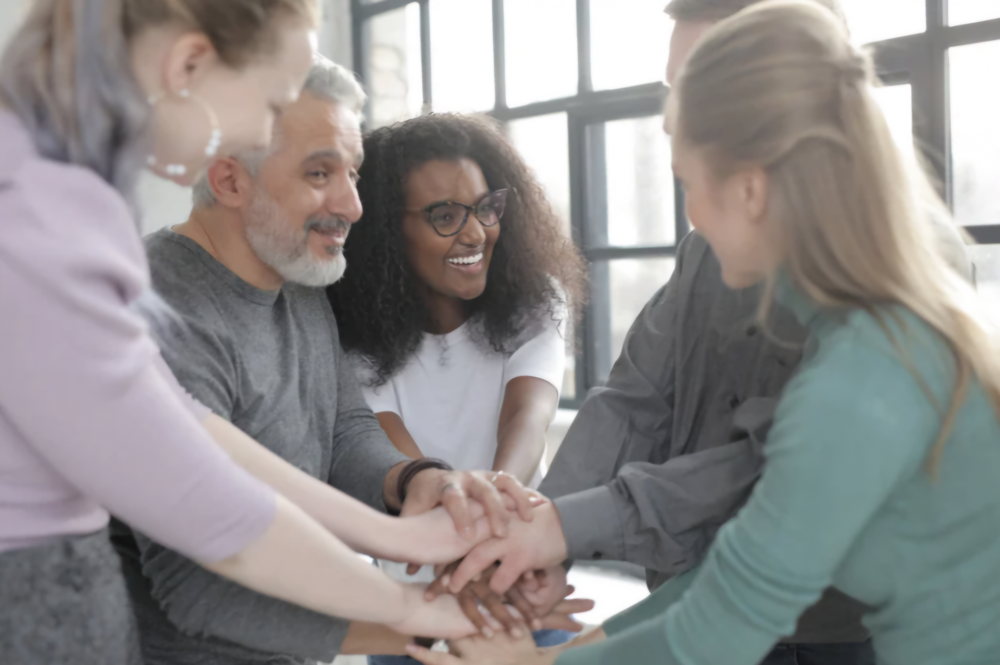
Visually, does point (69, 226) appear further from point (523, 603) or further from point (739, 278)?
point (523, 603)

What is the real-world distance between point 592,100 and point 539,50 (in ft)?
1.41

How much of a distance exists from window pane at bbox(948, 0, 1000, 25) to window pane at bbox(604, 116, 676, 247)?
1.17 m

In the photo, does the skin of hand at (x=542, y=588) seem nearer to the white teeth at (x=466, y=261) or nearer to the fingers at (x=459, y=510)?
the fingers at (x=459, y=510)

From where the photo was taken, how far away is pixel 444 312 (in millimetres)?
1983

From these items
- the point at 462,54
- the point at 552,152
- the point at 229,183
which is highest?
the point at 462,54

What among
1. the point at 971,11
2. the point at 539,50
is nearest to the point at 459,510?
the point at 971,11

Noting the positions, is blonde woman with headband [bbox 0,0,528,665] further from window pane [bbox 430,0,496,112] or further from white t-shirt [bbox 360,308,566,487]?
window pane [bbox 430,0,496,112]

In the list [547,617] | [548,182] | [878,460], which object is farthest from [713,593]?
[548,182]

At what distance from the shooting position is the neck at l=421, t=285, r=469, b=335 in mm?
1958

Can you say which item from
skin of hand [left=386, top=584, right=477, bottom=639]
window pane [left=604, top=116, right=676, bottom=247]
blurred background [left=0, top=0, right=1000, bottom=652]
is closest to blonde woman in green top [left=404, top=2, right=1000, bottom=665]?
skin of hand [left=386, top=584, right=477, bottom=639]

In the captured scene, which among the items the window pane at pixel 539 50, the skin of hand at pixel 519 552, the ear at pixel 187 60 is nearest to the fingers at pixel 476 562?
the skin of hand at pixel 519 552

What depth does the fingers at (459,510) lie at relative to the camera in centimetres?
145

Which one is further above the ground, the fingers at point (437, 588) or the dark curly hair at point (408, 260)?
the dark curly hair at point (408, 260)

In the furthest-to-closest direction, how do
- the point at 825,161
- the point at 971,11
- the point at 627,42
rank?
the point at 627,42 < the point at 971,11 < the point at 825,161
